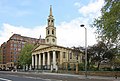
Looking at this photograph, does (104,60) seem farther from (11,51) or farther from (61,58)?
(11,51)

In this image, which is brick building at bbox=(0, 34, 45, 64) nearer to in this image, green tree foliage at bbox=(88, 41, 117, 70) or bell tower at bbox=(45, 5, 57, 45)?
bell tower at bbox=(45, 5, 57, 45)

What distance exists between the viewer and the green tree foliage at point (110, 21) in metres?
25.7

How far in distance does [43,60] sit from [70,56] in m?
11.4

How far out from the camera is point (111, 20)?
25.8 meters

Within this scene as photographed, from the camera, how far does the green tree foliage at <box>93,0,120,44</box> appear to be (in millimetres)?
25719

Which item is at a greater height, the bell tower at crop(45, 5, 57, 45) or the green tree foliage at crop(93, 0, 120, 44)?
the bell tower at crop(45, 5, 57, 45)

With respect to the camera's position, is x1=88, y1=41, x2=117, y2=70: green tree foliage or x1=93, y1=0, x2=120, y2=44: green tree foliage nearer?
x1=93, y1=0, x2=120, y2=44: green tree foliage

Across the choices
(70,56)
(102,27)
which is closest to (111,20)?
(102,27)

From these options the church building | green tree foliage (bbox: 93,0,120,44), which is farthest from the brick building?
green tree foliage (bbox: 93,0,120,44)

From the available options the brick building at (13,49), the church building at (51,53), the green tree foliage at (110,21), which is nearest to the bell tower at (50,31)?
the church building at (51,53)

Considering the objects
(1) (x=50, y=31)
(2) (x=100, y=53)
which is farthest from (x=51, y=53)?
(2) (x=100, y=53)

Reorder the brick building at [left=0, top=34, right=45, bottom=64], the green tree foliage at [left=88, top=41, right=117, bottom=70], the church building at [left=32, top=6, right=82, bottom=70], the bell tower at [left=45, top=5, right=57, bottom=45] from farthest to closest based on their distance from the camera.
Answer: the brick building at [left=0, top=34, right=45, bottom=64] → the bell tower at [left=45, top=5, right=57, bottom=45] → the church building at [left=32, top=6, right=82, bottom=70] → the green tree foliage at [left=88, top=41, right=117, bottom=70]

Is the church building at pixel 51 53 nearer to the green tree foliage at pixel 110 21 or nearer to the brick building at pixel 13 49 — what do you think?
the brick building at pixel 13 49

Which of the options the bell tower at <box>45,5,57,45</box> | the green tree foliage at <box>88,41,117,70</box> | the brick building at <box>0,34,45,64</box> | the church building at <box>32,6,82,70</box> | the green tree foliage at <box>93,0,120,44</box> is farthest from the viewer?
the brick building at <box>0,34,45,64</box>
